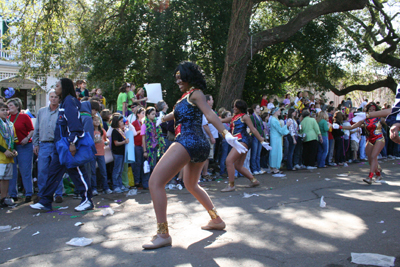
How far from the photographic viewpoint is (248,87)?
16031 millimetres

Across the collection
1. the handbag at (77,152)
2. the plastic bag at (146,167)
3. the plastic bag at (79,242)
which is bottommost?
the plastic bag at (79,242)

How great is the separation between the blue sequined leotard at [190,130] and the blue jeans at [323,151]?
364 inches

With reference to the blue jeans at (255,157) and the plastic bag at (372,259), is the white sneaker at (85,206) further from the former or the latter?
the blue jeans at (255,157)

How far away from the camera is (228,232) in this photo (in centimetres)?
435

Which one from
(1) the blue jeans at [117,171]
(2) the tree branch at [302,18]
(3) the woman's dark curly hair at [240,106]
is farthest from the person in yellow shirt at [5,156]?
(2) the tree branch at [302,18]

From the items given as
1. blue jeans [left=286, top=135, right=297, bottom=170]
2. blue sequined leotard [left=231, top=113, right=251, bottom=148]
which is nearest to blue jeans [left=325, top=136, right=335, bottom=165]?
blue jeans [left=286, top=135, right=297, bottom=170]

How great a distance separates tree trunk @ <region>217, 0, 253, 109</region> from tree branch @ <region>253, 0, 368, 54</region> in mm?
511

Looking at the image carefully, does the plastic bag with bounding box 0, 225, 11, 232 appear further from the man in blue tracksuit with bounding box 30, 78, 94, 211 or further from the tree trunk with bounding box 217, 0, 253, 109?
the tree trunk with bounding box 217, 0, 253, 109

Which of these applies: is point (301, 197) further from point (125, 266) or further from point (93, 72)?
point (93, 72)

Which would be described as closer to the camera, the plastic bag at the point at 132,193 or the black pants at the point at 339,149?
the plastic bag at the point at 132,193

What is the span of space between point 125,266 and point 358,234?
9.00 feet

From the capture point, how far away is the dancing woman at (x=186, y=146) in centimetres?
382

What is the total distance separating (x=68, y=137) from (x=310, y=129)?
8.46 meters

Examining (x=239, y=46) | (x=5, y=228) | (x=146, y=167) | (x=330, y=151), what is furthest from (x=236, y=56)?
(x=5, y=228)
